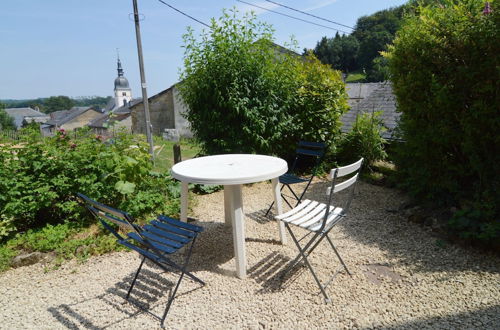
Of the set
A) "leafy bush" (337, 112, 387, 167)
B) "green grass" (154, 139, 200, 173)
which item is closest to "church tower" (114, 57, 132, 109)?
"green grass" (154, 139, 200, 173)

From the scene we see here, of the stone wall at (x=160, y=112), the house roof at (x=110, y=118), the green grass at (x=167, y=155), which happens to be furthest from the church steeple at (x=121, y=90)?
the green grass at (x=167, y=155)

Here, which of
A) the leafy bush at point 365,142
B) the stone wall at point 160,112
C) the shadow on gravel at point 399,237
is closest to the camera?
the shadow on gravel at point 399,237

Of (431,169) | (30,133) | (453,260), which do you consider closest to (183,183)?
(30,133)

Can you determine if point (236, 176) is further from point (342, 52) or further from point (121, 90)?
point (121, 90)

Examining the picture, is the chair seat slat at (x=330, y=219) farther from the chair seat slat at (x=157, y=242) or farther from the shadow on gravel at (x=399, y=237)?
the chair seat slat at (x=157, y=242)

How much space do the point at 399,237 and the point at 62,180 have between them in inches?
173

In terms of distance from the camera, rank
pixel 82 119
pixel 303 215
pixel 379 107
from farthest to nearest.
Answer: pixel 82 119
pixel 379 107
pixel 303 215

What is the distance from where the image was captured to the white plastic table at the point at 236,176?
A: 10.00ft

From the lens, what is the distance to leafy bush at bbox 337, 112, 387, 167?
6.61 meters

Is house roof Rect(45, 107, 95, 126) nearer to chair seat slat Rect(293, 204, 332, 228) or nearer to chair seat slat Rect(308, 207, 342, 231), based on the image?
chair seat slat Rect(293, 204, 332, 228)

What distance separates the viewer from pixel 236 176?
3041 mm

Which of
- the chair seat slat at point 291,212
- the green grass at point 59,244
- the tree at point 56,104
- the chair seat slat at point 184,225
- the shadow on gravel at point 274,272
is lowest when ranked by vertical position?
the shadow on gravel at point 274,272

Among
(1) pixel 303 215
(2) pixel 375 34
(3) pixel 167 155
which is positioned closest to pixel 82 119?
(2) pixel 375 34

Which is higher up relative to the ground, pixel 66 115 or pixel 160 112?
pixel 66 115
